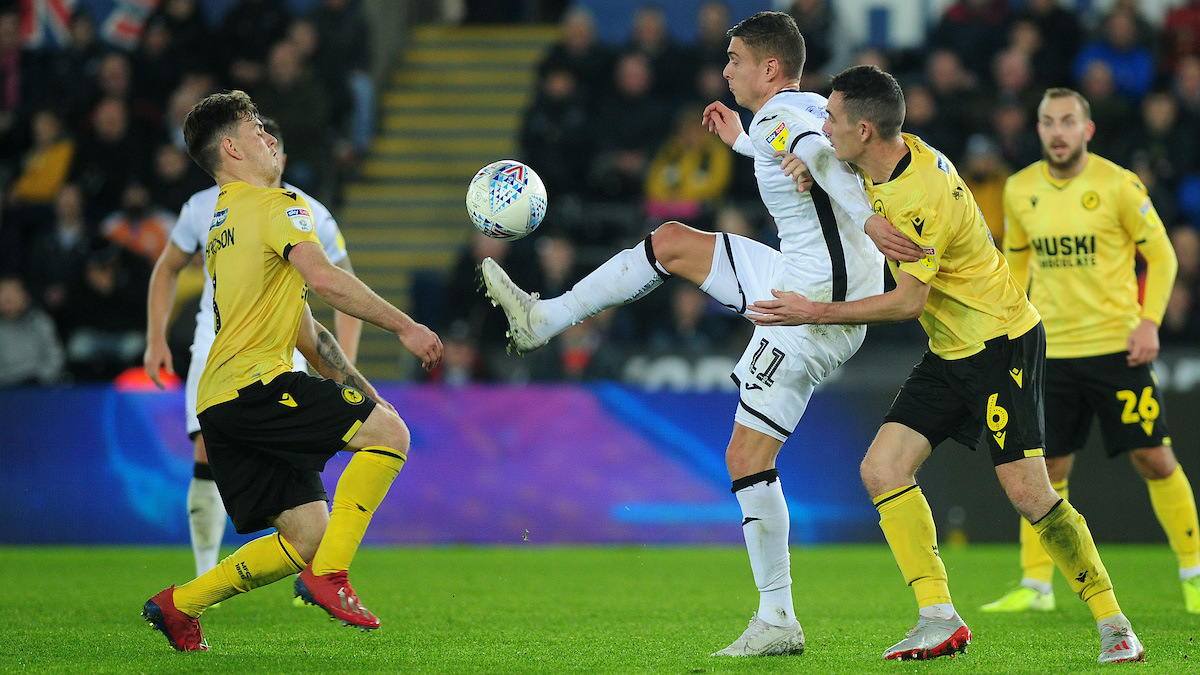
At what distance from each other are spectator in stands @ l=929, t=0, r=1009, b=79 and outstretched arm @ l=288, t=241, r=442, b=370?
34.3ft

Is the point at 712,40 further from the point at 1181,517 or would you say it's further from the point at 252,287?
the point at 252,287


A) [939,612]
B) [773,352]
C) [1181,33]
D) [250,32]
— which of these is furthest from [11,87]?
[939,612]

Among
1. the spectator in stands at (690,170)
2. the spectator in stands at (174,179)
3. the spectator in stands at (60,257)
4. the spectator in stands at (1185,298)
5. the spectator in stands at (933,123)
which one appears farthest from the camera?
the spectator in stands at (174,179)

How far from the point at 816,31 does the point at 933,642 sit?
999cm

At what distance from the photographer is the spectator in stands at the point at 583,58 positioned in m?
14.6

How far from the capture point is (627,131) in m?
13.9

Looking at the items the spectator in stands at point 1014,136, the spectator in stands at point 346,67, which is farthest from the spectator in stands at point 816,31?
the spectator in stands at point 346,67

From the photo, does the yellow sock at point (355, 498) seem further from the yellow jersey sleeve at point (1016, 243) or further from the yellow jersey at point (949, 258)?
the yellow jersey sleeve at point (1016, 243)

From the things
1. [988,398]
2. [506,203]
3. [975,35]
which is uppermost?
[975,35]

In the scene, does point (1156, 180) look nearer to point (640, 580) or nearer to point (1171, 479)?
point (1171, 479)

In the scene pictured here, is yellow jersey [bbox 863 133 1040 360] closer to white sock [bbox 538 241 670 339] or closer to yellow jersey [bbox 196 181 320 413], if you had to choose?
white sock [bbox 538 241 670 339]

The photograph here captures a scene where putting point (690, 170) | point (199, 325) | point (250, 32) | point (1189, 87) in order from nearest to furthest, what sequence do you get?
point (199, 325)
point (1189, 87)
point (690, 170)
point (250, 32)

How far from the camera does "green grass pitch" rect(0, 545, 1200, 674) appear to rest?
16.1 feet

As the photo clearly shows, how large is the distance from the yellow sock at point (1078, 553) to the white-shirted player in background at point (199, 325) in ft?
11.1
